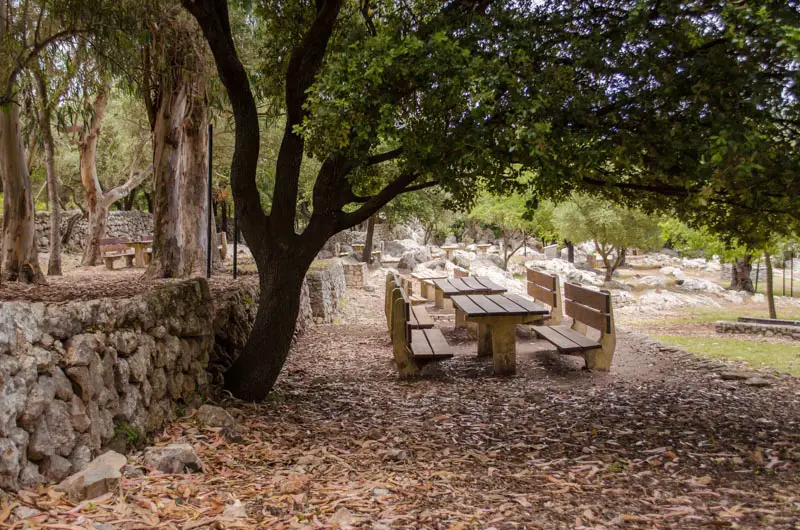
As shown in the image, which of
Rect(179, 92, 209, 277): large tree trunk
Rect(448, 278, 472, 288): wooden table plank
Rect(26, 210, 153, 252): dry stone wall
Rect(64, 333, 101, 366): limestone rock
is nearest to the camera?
Rect(64, 333, 101, 366): limestone rock

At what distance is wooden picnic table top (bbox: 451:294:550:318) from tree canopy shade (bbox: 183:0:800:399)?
1960mm

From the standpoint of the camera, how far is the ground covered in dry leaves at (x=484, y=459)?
10.5 feet

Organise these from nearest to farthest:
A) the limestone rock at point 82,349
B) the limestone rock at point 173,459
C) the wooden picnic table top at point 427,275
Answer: the limestone rock at point 82,349, the limestone rock at point 173,459, the wooden picnic table top at point 427,275

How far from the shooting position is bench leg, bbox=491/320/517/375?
7.36 metres

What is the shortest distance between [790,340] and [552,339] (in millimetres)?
8488

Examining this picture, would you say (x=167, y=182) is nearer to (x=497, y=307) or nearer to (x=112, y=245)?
(x=497, y=307)

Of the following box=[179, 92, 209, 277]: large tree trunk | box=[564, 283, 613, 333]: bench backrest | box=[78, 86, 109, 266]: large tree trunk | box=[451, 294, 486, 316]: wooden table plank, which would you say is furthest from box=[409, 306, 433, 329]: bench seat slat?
box=[78, 86, 109, 266]: large tree trunk

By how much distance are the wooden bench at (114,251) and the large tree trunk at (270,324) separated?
11.7 m

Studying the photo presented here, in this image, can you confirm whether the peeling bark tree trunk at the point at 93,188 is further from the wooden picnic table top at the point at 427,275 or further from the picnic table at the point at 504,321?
the picnic table at the point at 504,321

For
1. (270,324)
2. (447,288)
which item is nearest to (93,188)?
(447,288)

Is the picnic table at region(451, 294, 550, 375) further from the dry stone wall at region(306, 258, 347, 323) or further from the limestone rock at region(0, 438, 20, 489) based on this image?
the dry stone wall at region(306, 258, 347, 323)

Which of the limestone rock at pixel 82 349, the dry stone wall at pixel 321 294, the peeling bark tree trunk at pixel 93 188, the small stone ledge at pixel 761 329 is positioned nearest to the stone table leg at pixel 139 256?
the peeling bark tree trunk at pixel 93 188

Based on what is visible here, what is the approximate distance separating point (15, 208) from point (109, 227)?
18.0 meters

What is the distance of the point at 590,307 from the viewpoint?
766 cm
